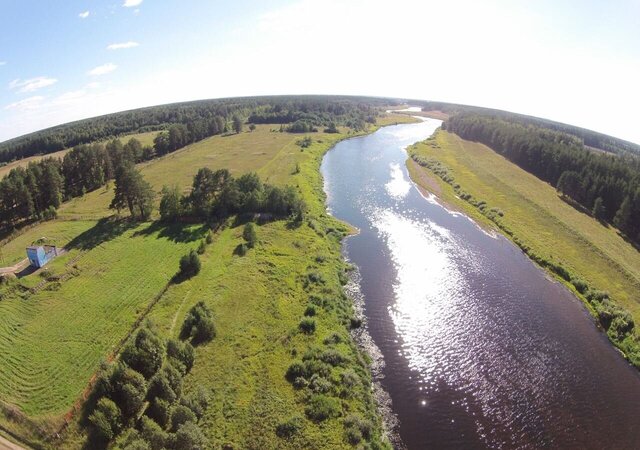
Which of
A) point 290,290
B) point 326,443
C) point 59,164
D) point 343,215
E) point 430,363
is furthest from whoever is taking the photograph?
point 59,164

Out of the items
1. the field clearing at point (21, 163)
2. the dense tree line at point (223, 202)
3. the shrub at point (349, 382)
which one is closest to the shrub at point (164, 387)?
the shrub at point (349, 382)

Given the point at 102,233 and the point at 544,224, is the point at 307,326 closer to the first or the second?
the point at 102,233

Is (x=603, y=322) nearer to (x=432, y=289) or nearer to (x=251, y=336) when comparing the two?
(x=432, y=289)

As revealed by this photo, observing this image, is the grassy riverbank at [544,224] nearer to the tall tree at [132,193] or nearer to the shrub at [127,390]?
the shrub at [127,390]

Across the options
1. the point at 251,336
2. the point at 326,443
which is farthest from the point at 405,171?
the point at 326,443

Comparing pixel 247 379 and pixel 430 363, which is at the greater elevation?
pixel 247 379

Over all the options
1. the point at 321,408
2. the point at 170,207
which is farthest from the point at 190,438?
the point at 170,207

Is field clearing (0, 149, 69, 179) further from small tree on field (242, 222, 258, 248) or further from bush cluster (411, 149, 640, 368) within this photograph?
bush cluster (411, 149, 640, 368)
